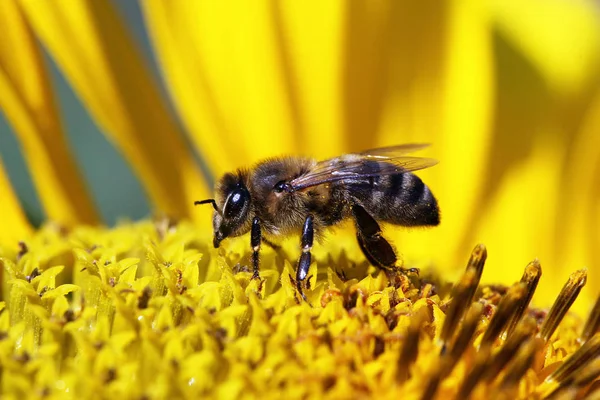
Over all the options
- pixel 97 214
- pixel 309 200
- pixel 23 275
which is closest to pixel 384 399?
pixel 309 200

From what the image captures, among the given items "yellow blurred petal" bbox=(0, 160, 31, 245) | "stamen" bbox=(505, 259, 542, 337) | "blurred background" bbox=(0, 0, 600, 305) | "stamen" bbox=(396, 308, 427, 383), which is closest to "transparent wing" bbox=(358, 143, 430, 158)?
"stamen" bbox=(505, 259, 542, 337)

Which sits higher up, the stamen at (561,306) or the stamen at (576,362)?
the stamen at (561,306)

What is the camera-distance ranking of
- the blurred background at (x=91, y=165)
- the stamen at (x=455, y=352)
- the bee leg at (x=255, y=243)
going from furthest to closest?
the blurred background at (x=91, y=165)
the bee leg at (x=255, y=243)
the stamen at (x=455, y=352)

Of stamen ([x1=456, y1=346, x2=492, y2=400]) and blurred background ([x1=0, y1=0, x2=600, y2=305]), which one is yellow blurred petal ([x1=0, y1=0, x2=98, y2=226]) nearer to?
blurred background ([x1=0, y1=0, x2=600, y2=305])

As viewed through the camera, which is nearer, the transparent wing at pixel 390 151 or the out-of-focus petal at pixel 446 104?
the transparent wing at pixel 390 151

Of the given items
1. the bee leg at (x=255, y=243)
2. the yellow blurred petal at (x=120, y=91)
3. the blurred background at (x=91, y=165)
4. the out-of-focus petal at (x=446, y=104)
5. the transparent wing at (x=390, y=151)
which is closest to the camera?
the bee leg at (x=255, y=243)

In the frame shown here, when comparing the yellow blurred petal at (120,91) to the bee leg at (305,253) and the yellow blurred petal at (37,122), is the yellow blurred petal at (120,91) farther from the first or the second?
the bee leg at (305,253)

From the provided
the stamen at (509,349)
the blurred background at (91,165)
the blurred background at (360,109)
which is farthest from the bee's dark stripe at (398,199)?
the blurred background at (91,165)
